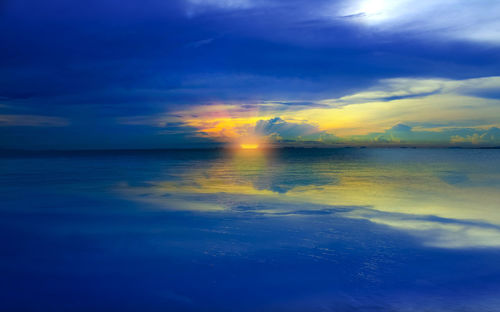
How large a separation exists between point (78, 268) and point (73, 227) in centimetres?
427

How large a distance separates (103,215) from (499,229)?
12.1 metres

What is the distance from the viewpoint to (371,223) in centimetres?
1114

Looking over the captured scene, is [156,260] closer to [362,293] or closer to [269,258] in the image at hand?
[269,258]

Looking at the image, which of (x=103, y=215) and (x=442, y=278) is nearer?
(x=442, y=278)

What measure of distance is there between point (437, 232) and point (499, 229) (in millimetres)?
1901

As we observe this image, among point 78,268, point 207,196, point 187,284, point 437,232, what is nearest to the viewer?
point 187,284

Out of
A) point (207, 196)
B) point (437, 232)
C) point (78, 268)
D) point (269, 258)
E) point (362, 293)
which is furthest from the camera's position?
point (207, 196)

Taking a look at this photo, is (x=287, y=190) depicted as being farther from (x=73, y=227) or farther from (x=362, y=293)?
(x=362, y=293)

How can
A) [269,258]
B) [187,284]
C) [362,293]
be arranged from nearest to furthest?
1. [362,293]
2. [187,284]
3. [269,258]

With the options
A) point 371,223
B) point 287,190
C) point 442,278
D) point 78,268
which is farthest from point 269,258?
point 287,190

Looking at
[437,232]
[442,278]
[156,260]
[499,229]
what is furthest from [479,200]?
[156,260]

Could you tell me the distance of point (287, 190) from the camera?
1875 cm

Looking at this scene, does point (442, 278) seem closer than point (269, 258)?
Yes

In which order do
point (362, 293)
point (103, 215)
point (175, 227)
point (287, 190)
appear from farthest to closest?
point (287, 190) < point (103, 215) < point (175, 227) < point (362, 293)
